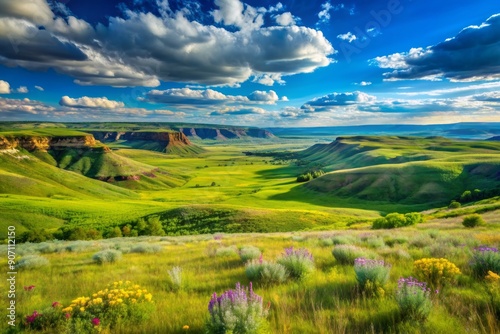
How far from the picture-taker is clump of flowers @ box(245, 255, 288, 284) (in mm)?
6402

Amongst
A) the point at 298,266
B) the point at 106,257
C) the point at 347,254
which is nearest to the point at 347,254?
the point at 347,254

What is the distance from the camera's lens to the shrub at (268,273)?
640 cm

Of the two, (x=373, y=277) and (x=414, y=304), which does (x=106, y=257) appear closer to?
(x=373, y=277)

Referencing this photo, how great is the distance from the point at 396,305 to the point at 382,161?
194 m

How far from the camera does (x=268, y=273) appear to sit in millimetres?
6410

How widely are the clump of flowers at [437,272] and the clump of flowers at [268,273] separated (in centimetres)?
298

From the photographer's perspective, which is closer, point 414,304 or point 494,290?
point 414,304

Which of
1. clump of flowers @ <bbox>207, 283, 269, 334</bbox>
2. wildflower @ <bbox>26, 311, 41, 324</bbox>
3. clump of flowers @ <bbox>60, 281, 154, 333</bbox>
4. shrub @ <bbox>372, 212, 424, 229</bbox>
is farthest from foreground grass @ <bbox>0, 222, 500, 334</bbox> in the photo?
shrub @ <bbox>372, 212, 424, 229</bbox>

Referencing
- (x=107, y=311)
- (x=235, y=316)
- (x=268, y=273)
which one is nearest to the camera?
(x=235, y=316)

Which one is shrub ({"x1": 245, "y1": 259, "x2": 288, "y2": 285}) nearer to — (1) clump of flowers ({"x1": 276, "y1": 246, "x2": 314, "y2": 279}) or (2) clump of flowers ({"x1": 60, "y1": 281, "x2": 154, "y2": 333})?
(1) clump of flowers ({"x1": 276, "y1": 246, "x2": 314, "y2": 279})

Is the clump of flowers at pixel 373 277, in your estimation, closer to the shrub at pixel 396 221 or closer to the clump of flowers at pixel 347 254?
the clump of flowers at pixel 347 254

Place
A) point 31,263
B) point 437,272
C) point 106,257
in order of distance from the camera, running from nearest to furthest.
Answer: point 437,272
point 31,263
point 106,257

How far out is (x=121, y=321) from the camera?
4.94 m

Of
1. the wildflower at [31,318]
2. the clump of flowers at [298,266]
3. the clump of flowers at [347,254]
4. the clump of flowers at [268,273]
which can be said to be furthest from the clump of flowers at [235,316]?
the clump of flowers at [347,254]
